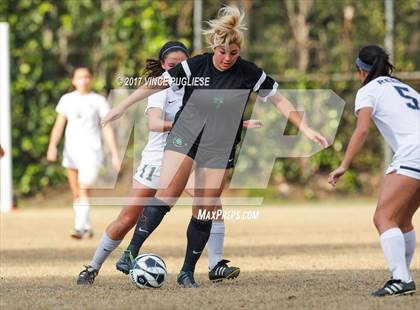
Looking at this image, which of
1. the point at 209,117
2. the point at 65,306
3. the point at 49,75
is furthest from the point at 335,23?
the point at 65,306

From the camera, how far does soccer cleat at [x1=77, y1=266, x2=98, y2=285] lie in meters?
7.96

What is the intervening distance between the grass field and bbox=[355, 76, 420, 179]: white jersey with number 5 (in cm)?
94

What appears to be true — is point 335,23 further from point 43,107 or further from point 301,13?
point 43,107

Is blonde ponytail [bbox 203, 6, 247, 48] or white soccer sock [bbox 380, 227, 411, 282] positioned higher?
blonde ponytail [bbox 203, 6, 247, 48]

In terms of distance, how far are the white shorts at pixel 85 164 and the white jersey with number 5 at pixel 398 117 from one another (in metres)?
6.24

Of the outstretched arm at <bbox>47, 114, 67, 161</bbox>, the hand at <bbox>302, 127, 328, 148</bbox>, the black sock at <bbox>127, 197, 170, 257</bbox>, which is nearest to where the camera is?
the hand at <bbox>302, 127, 328, 148</bbox>

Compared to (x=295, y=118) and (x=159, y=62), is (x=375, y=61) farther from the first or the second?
(x=159, y=62)

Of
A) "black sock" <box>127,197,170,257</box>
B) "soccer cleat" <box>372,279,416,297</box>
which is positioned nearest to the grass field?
"soccer cleat" <box>372,279,416,297</box>

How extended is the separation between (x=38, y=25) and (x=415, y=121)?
12.8 m

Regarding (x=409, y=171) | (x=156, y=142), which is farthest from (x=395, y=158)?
(x=156, y=142)

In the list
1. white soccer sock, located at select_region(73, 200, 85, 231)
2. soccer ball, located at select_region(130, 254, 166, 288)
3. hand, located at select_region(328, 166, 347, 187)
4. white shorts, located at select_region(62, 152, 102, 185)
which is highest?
hand, located at select_region(328, 166, 347, 187)

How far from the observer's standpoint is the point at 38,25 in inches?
735

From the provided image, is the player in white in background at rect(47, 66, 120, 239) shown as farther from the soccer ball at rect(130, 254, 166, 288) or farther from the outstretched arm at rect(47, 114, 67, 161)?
the soccer ball at rect(130, 254, 166, 288)

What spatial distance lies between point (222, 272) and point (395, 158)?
1.81 metres
